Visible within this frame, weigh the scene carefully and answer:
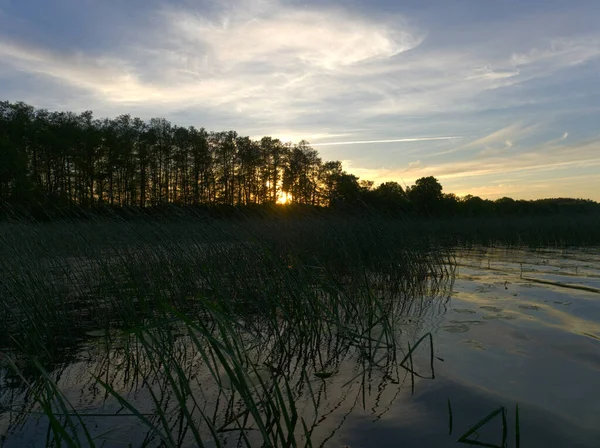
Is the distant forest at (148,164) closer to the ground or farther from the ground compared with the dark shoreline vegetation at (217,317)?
farther from the ground

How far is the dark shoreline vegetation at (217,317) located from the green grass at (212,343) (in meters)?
0.02

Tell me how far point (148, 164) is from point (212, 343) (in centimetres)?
3822

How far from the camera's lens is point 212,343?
5.05ft

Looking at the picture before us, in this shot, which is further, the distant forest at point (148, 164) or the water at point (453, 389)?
the distant forest at point (148, 164)

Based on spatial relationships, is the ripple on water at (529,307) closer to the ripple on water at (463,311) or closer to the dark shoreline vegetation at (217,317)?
the ripple on water at (463,311)

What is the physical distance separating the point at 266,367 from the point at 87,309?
289 centimetres

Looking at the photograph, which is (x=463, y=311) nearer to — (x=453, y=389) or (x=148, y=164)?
(x=453, y=389)

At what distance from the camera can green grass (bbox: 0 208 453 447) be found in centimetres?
186

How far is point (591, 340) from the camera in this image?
3.81 m

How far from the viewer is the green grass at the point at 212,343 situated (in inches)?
73.3

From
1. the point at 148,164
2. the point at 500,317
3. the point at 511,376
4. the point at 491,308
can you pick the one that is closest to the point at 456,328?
the point at 500,317

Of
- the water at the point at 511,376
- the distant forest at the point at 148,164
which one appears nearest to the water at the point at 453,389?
the water at the point at 511,376

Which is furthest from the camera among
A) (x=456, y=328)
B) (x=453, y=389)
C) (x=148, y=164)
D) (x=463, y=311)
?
(x=148, y=164)

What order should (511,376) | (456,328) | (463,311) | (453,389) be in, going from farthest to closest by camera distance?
(463,311), (456,328), (511,376), (453,389)
